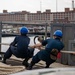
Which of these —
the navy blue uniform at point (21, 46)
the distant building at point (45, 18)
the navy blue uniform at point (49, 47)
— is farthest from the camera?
the distant building at point (45, 18)

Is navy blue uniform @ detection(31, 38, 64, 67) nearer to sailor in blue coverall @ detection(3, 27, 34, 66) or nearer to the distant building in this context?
sailor in blue coverall @ detection(3, 27, 34, 66)

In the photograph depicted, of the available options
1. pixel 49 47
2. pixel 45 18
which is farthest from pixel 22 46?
pixel 45 18

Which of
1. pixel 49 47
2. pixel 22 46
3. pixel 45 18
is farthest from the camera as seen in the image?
pixel 45 18

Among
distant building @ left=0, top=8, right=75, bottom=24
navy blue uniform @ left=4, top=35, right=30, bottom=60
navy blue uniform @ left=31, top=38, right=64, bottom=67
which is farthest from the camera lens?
distant building @ left=0, top=8, right=75, bottom=24

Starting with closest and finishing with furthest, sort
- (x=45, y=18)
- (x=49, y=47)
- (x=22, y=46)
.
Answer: (x=49, y=47), (x=22, y=46), (x=45, y=18)

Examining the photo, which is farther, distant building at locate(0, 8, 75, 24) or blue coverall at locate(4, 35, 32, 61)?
distant building at locate(0, 8, 75, 24)

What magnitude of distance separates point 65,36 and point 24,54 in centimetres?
157

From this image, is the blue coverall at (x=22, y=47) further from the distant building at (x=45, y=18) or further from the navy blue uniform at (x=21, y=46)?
the distant building at (x=45, y=18)

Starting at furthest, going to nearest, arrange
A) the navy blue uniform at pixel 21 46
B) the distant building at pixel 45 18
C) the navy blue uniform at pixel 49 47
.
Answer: the distant building at pixel 45 18 < the navy blue uniform at pixel 21 46 < the navy blue uniform at pixel 49 47

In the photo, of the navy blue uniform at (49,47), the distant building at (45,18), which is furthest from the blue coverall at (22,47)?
the distant building at (45,18)

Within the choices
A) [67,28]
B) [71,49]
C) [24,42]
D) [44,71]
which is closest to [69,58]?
[71,49]

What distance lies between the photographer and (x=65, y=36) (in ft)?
29.3

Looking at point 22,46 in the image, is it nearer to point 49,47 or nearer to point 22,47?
point 22,47

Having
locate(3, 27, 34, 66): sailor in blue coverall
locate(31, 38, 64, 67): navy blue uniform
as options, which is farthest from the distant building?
locate(31, 38, 64, 67): navy blue uniform
